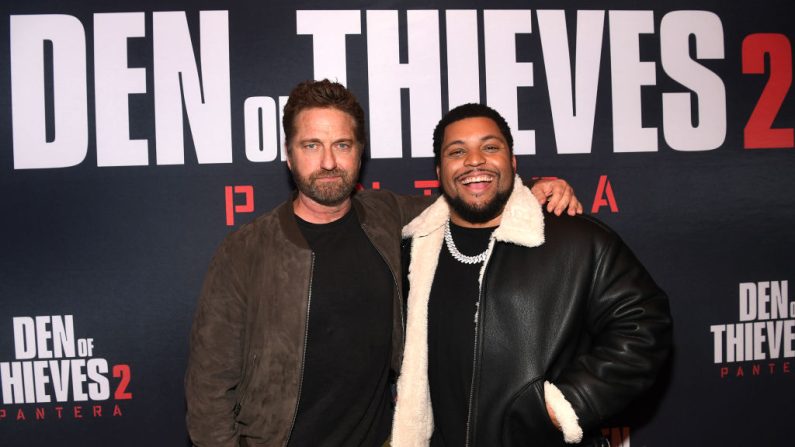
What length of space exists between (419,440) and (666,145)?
215 cm

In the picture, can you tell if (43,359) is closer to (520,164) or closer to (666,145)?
(520,164)

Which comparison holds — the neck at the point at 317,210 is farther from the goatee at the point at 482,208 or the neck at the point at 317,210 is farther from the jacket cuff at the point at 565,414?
the jacket cuff at the point at 565,414

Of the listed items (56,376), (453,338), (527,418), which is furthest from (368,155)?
(56,376)

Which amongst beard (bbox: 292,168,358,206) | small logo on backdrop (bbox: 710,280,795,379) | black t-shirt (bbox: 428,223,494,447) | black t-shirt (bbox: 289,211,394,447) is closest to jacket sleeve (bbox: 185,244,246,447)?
black t-shirt (bbox: 289,211,394,447)

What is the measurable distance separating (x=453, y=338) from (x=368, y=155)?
1.36 meters

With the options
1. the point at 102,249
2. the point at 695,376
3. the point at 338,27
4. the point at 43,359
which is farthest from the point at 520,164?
the point at 43,359

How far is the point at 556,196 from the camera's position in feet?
6.47

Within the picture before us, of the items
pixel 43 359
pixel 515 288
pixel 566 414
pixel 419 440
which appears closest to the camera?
pixel 566 414

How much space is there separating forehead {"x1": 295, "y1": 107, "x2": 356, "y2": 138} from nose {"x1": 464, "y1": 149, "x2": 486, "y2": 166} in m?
0.43

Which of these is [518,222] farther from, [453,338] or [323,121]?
[323,121]

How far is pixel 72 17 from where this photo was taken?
9.14ft

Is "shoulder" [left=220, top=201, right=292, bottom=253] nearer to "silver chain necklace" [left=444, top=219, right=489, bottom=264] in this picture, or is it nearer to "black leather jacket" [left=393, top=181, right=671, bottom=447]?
"silver chain necklace" [left=444, top=219, right=489, bottom=264]

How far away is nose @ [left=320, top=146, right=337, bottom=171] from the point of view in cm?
192

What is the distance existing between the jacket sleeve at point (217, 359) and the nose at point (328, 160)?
1.59 feet
